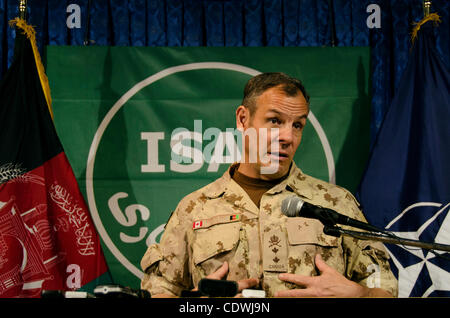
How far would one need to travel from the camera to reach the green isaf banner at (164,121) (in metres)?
3.07

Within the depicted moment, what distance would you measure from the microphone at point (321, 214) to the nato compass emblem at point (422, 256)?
4.76 ft

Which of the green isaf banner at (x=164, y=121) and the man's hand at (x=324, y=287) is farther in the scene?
the green isaf banner at (x=164, y=121)

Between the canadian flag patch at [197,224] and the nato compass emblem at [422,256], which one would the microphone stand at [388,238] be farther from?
the nato compass emblem at [422,256]

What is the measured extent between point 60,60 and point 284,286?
81.2 inches

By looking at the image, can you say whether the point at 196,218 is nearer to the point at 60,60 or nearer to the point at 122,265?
the point at 122,265

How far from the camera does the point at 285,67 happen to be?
3.19m

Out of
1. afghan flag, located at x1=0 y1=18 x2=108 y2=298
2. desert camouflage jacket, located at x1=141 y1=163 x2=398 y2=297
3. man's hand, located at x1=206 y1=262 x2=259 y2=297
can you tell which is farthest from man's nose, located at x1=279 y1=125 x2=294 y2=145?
afghan flag, located at x1=0 y1=18 x2=108 y2=298

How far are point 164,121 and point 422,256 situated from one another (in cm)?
178

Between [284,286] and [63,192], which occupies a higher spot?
[63,192]

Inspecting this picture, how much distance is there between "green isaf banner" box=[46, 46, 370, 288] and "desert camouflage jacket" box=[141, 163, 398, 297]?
0.77 meters

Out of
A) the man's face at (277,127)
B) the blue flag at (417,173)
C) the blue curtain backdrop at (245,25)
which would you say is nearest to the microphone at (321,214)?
the man's face at (277,127)
